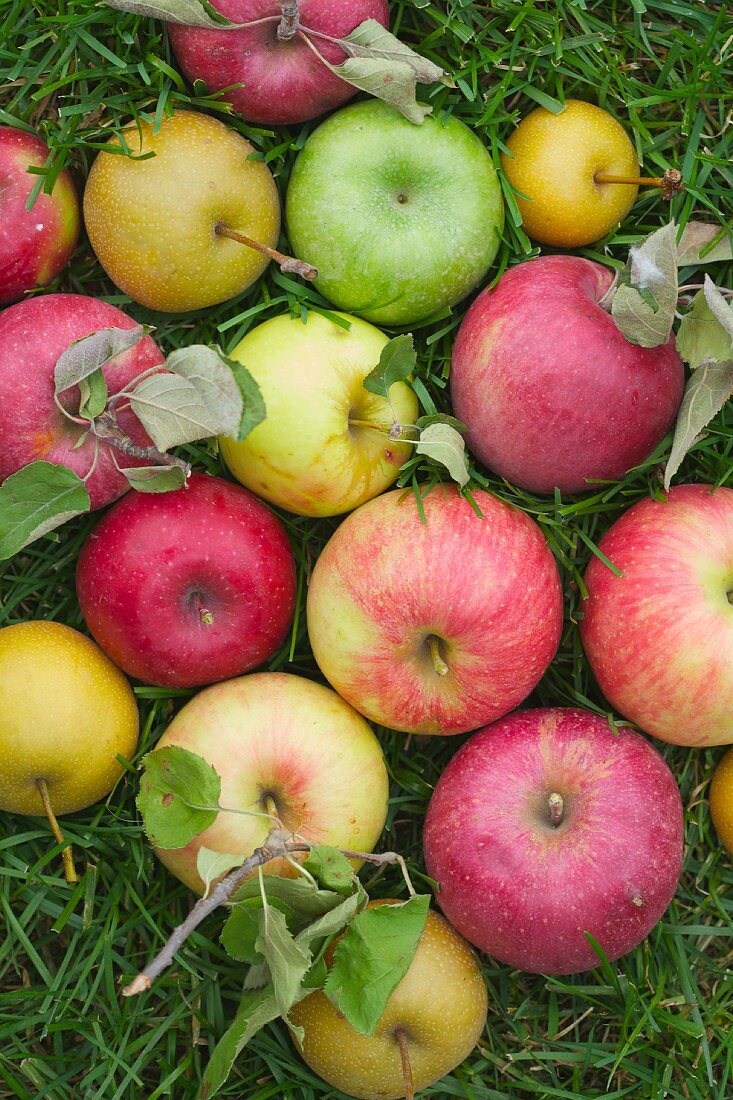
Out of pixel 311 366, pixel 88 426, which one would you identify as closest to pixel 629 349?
pixel 311 366

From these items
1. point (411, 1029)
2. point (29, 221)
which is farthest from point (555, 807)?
point (29, 221)

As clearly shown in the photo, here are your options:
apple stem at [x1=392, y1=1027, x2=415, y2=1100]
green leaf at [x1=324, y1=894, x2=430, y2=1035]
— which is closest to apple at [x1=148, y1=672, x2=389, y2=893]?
green leaf at [x1=324, y1=894, x2=430, y2=1035]

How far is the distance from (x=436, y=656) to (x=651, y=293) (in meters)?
0.69

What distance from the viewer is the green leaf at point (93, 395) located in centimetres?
161

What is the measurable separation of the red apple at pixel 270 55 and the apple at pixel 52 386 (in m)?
0.46

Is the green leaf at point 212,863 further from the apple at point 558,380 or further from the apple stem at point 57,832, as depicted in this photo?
the apple at point 558,380

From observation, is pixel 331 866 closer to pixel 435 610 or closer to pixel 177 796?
pixel 177 796

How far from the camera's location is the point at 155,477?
5.41 feet

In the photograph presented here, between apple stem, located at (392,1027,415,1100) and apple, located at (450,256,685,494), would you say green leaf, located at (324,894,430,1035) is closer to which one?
apple stem, located at (392,1027,415,1100)

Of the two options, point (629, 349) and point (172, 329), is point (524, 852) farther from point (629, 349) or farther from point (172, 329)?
point (172, 329)

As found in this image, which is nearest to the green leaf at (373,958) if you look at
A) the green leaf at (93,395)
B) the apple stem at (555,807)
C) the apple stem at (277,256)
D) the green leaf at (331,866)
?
the green leaf at (331,866)

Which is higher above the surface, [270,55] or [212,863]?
[270,55]

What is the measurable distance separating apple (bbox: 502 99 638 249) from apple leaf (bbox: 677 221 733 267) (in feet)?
0.44

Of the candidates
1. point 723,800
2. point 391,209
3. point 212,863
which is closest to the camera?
point 212,863
